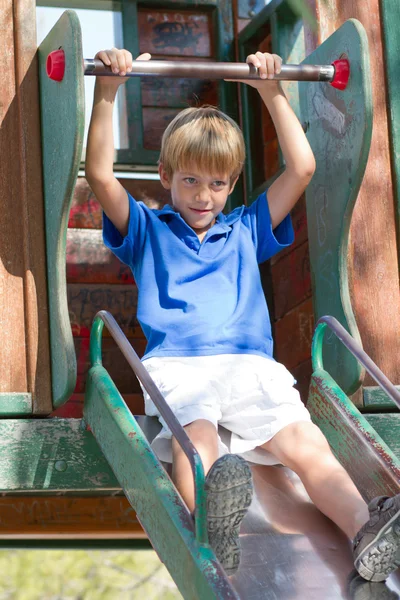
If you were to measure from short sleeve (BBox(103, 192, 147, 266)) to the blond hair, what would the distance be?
19 cm

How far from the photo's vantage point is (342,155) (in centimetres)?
413

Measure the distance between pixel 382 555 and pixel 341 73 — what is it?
1907 mm

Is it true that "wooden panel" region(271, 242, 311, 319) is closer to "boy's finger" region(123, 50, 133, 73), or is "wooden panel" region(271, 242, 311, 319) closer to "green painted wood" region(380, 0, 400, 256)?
"green painted wood" region(380, 0, 400, 256)

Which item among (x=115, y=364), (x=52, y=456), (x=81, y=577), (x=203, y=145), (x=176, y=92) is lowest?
(x=81, y=577)

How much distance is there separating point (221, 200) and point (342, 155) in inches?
22.0

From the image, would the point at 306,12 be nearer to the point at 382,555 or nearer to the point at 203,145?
the point at 203,145

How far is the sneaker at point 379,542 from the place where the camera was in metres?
2.83

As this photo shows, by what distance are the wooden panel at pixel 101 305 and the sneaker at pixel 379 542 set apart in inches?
109

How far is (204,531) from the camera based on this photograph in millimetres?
2854

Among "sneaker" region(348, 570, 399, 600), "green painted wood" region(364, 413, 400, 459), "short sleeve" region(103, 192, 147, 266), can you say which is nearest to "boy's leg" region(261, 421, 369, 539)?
"sneaker" region(348, 570, 399, 600)

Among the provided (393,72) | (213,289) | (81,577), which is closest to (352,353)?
(213,289)

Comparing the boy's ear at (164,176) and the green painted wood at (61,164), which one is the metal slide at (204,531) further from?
the boy's ear at (164,176)

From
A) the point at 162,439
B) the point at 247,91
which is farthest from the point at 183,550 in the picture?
the point at 247,91

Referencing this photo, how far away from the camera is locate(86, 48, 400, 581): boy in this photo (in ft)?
11.0
